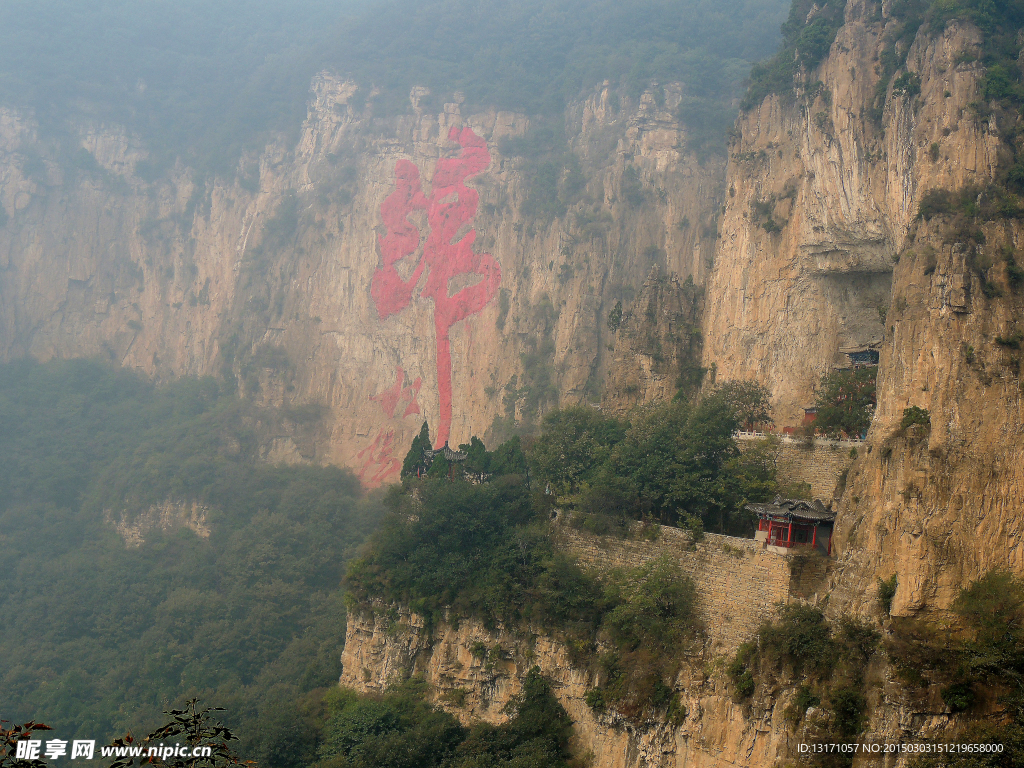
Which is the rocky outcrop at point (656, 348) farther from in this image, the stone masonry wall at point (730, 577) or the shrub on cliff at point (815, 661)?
the shrub on cliff at point (815, 661)

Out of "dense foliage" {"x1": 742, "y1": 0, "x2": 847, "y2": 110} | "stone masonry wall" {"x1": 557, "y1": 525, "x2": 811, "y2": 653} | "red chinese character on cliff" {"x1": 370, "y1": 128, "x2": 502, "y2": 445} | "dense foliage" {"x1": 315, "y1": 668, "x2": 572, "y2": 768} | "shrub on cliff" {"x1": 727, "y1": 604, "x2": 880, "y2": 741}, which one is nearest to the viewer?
"shrub on cliff" {"x1": 727, "y1": 604, "x2": 880, "y2": 741}

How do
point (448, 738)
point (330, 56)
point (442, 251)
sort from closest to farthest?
point (448, 738) < point (442, 251) < point (330, 56)

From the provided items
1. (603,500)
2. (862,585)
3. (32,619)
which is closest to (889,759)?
(862,585)

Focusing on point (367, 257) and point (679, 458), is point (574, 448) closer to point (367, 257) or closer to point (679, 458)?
point (679, 458)

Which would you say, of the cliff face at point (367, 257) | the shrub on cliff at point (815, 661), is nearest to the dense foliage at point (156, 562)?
the cliff face at point (367, 257)

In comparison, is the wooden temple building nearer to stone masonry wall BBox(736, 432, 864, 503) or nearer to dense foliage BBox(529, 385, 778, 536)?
dense foliage BBox(529, 385, 778, 536)

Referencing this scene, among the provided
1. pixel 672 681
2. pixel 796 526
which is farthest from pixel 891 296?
pixel 672 681

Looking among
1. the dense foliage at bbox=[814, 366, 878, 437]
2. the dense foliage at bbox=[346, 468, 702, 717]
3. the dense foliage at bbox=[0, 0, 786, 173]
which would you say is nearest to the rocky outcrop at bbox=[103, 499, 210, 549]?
the dense foliage at bbox=[346, 468, 702, 717]
